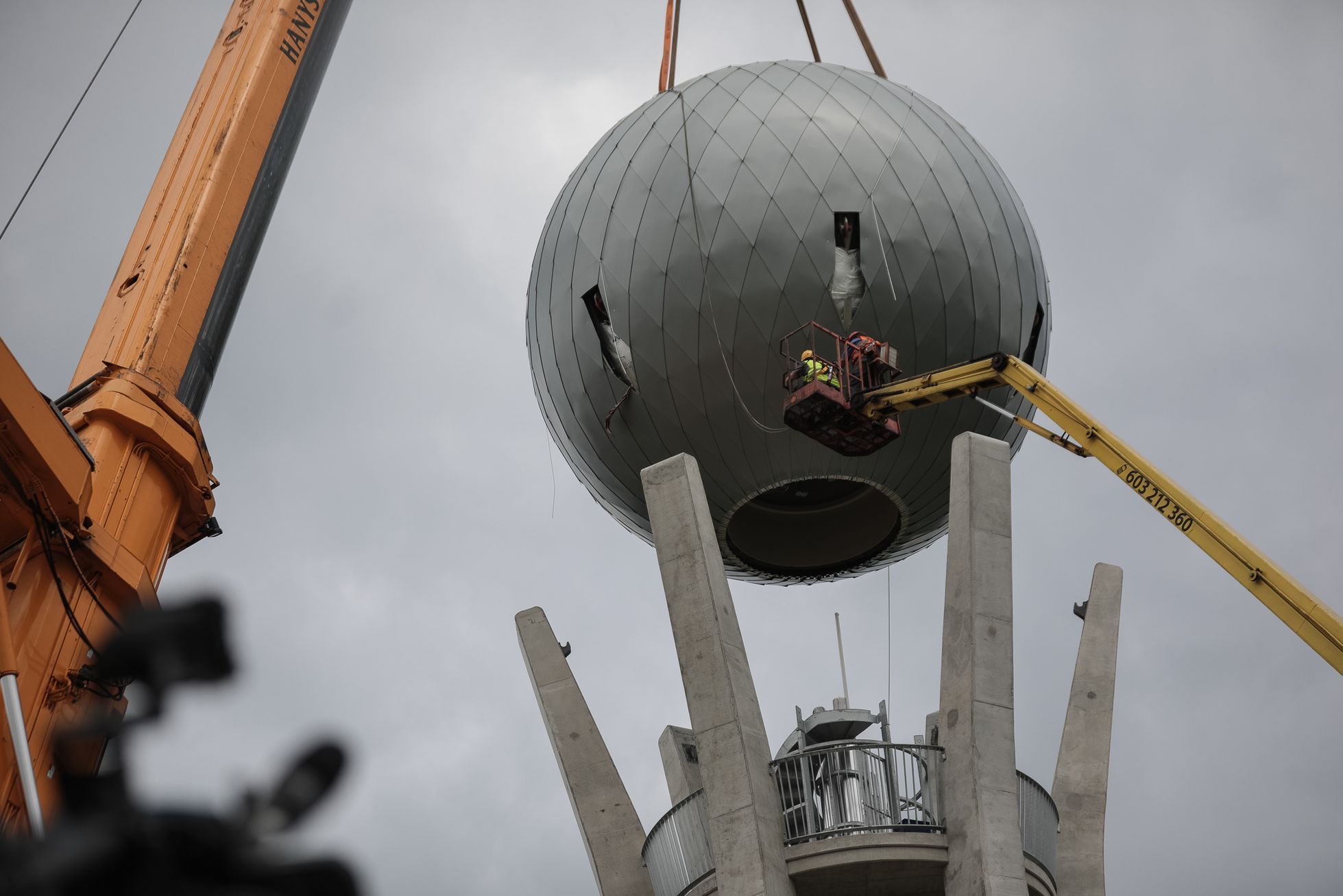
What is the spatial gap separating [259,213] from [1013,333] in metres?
11.4

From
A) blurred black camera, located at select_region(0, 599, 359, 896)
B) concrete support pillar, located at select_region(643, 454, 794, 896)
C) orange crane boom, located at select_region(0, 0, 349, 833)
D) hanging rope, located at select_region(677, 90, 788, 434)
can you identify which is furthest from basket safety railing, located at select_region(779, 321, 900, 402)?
blurred black camera, located at select_region(0, 599, 359, 896)

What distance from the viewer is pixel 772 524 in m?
21.4

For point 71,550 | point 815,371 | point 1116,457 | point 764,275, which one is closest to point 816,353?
point 815,371

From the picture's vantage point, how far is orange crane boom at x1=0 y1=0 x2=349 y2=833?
8.02m

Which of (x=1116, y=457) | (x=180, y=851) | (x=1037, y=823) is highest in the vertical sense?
(x=1116, y=457)

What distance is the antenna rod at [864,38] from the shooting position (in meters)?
23.1

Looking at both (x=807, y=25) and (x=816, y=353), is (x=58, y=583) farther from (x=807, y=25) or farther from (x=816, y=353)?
(x=807, y=25)

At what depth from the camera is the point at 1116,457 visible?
60.5ft

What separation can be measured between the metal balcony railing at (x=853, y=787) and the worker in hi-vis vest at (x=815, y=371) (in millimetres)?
4549

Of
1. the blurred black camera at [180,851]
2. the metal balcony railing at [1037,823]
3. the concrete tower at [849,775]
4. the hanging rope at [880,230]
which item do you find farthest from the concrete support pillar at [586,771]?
the blurred black camera at [180,851]

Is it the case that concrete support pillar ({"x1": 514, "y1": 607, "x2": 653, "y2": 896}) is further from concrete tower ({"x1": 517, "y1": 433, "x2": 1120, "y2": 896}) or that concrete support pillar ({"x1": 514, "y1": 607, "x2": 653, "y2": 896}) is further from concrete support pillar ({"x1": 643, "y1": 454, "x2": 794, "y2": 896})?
concrete support pillar ({"x1": 643, "y1": 454, "x2": 794, "y2": 896})

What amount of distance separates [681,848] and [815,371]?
20.5ft

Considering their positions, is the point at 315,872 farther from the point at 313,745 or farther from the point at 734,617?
the point at 734,617

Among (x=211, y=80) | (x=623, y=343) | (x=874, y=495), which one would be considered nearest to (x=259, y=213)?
(x=211, y=80)
